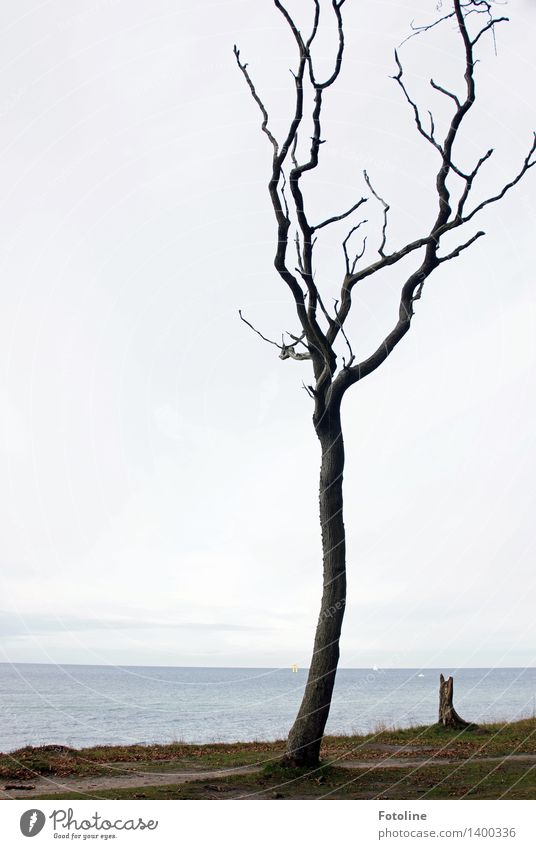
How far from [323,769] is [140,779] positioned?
2638 millimetres

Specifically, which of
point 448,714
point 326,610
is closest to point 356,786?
point 326,610

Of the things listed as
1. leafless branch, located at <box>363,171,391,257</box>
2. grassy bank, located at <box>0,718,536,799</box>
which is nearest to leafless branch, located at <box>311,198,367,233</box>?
leafless branch, located at <box>363,171,391,257</box>

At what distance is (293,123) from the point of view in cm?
1338

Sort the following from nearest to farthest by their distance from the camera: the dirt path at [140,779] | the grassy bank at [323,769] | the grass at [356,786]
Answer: the grass at [356,786]
the grassy bank at [323,769]
the dirt path at [140,779]

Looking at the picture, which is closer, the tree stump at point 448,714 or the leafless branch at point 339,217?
the leafless branch at point 339,217

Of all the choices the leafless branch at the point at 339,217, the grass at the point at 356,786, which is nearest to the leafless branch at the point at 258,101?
the leafless branch at the point at 339,217

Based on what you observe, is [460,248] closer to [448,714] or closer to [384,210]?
[384,210]

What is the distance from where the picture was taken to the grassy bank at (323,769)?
411 inches

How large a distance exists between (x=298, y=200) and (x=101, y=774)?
9415 mm

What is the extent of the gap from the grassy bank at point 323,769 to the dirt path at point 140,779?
0.02 meters

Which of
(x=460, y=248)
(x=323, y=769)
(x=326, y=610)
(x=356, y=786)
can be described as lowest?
(x=356, y=786)

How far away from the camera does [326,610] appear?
12539 mm

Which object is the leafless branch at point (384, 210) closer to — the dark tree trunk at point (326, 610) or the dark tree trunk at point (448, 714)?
the dark tree trunk at point (326, 610)
